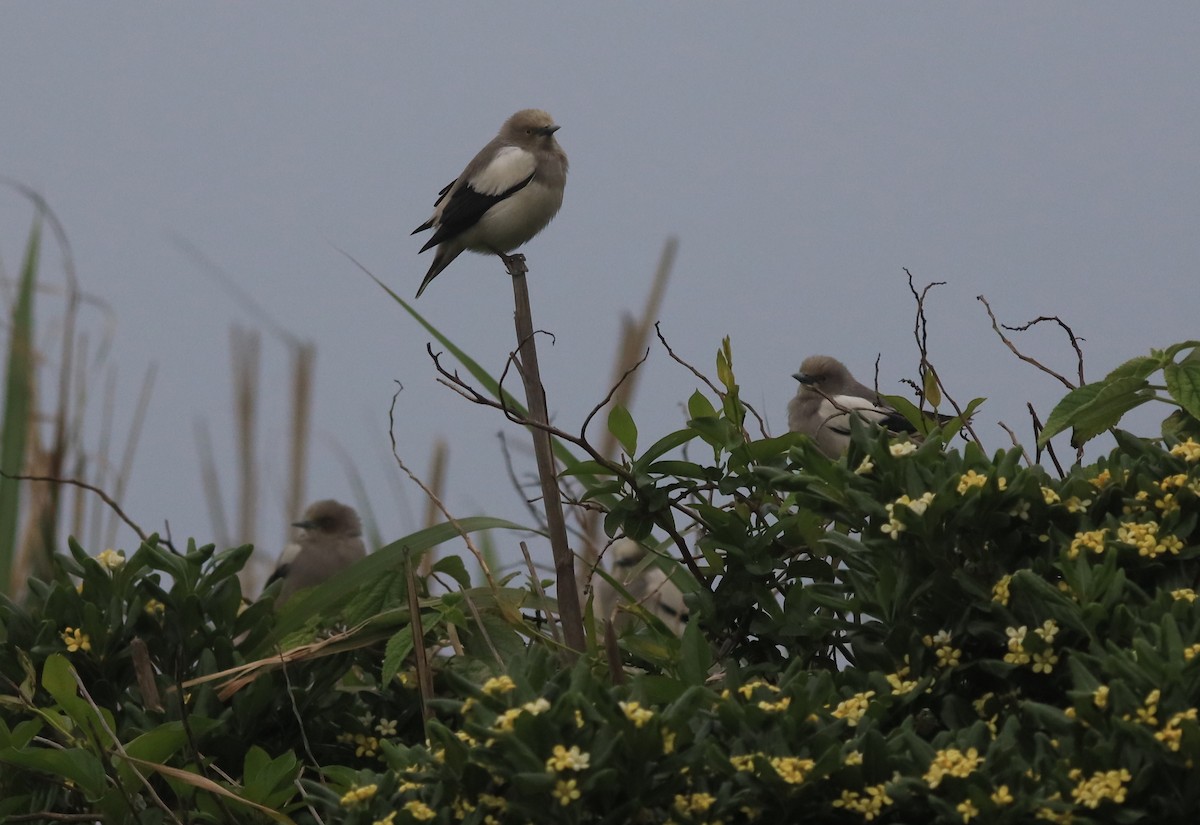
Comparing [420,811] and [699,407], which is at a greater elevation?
[699,407]

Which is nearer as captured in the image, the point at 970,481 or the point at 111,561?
the point at 970,481

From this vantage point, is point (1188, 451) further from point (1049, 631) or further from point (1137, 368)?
point (1049, 631)

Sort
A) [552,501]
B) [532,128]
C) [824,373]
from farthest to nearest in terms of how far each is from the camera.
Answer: [824,373]
[532,128]
[552,501]

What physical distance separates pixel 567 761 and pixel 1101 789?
0.55 m

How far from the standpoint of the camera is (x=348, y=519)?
15.2ft

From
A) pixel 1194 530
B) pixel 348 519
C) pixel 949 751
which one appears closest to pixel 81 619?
pixel 949 751

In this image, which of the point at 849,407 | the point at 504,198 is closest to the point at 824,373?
the point at 849,407

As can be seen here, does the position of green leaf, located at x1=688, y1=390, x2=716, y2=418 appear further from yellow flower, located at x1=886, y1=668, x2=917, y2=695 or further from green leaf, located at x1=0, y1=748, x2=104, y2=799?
green leaf, located at x1=0, y1=748, x2=104, y2=799

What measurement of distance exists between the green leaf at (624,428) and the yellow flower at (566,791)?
32.7 inches

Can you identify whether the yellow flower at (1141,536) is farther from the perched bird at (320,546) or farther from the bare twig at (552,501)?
the perched bird at (320,546)

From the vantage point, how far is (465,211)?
4.50 meters

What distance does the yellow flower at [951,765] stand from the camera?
5.09 ft

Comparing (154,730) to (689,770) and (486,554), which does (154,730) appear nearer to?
(689,770)

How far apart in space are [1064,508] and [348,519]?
121 inches
